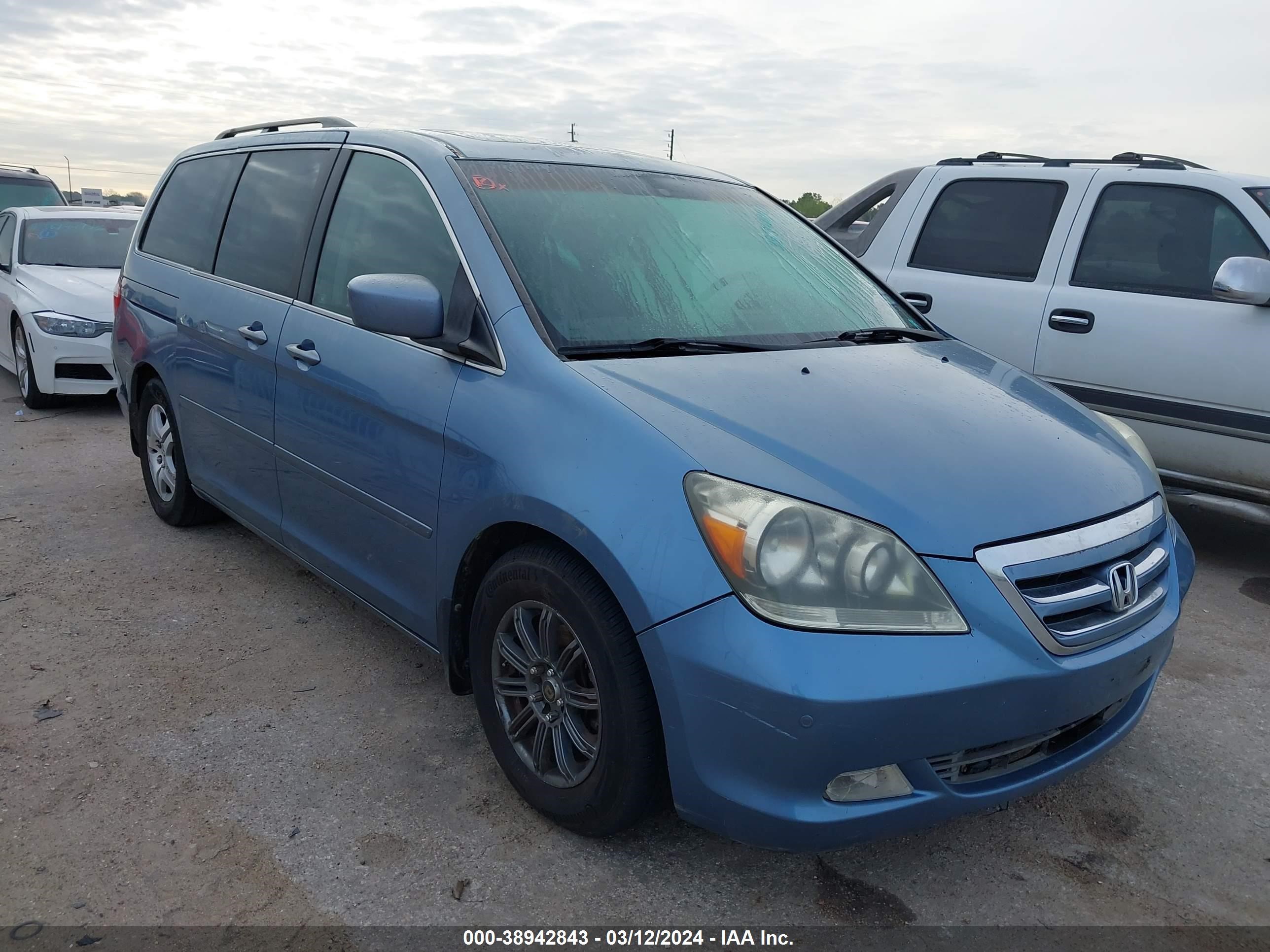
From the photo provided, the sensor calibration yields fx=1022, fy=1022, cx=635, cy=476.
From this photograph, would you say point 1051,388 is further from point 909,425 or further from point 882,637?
point 882,637

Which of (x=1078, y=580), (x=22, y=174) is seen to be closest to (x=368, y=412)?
(x=1078, y=580)

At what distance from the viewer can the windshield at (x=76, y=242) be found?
8.55m

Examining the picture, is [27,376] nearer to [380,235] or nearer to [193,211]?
[193,211]

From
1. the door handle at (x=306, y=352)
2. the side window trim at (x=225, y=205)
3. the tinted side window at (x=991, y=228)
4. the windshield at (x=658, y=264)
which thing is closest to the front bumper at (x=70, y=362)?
the side window trim at (x=225, y=205)

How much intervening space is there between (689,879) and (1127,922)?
999 mm

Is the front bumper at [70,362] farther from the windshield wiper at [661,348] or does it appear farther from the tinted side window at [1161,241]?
the tinted side window at [1161,241]

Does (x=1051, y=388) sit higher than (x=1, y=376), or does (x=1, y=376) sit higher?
(x=1051, y=388)

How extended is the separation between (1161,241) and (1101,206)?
360mm

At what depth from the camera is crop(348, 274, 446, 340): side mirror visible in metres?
2.65

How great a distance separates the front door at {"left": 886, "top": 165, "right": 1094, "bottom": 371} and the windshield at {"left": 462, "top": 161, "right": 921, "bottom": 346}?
1850 mm

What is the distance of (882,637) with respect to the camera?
6.68ft

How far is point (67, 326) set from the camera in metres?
7.51

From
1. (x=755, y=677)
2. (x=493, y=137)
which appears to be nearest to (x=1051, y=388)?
(x=755, y=677)

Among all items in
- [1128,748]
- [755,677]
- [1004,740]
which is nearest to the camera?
[755,677]
